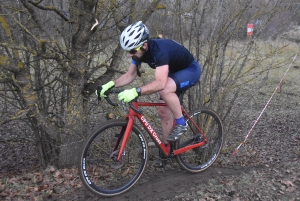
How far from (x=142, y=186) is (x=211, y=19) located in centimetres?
302

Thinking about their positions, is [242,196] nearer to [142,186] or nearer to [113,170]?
[142,186]

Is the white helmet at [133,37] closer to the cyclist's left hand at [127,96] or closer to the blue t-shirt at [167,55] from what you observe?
the blue t-shirt at [167,55]

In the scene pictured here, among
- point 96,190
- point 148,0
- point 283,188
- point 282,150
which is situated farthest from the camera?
point 282,150

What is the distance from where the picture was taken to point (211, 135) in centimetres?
550

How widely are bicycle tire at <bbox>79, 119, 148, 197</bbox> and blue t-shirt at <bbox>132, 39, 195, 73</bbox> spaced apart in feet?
2.93

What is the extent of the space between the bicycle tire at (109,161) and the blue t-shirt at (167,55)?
2.93 feet

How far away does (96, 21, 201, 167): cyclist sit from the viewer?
12.6 ft

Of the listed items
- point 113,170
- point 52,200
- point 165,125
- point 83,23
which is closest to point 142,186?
point 113,170

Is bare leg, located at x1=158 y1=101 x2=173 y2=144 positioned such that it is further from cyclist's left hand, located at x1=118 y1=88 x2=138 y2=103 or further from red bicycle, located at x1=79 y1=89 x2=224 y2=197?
cyclist's left hand, located at x1=118 y1=88 x2=138 y2=103

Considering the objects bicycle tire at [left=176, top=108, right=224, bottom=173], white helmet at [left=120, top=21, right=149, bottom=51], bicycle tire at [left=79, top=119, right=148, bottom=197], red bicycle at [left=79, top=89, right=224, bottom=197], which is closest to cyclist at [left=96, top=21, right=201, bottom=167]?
white helmet at [left=120, top=21, right=149, bottom=51]

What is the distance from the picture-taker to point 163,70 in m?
3.88

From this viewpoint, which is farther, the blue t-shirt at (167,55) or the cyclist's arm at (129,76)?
the cyclist's arm at (129,76)

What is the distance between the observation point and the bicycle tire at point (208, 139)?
514cm

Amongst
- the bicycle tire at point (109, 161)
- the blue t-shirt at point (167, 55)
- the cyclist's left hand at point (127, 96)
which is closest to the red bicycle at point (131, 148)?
the bicycle tire at point (109, 161)
